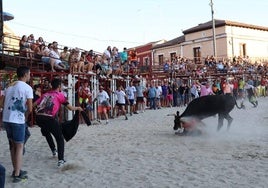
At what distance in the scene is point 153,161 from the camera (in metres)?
7.12

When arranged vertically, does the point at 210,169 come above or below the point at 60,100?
below

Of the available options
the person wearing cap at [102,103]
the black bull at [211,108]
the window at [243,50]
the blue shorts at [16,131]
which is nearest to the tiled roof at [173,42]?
the window at [243,50]

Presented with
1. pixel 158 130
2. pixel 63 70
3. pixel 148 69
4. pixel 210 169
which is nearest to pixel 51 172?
pixel 210 169

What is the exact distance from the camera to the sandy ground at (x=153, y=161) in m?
5.68

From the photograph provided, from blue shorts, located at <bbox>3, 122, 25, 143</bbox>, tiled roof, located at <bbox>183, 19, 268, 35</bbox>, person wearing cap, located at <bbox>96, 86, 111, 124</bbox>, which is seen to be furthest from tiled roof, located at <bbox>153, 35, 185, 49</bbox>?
blue shorts, located at <bbox>3, 122, 25, 143</bbox>

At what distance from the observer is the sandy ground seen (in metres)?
5.68

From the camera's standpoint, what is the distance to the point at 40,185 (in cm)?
573

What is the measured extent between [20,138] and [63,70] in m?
10.4

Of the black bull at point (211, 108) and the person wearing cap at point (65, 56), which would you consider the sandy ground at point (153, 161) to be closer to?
the black bull at point (211, 108)

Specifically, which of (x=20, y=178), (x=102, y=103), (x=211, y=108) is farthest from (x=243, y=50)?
(x=20, y=178)

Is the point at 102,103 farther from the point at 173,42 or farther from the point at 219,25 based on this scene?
the point at 173,42

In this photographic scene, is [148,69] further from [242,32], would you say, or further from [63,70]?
[242,32]

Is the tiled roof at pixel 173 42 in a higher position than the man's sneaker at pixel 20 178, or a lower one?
higher

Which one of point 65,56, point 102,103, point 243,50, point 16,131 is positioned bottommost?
point 16,131
